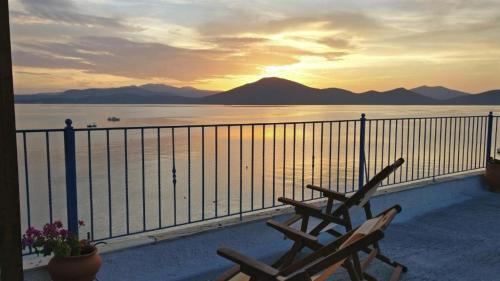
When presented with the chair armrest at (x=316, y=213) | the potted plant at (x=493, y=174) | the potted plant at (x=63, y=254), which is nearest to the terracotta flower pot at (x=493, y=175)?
the potted plant at (x=493, y=174)

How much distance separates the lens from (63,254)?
106 inches

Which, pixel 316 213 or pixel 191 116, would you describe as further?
pixel 191 116

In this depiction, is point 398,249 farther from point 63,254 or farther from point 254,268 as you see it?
point 63,254

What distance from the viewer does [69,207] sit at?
3250 millimetres

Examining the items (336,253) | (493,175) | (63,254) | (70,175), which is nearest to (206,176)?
(493,175)

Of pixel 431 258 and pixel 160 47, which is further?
pixel 160 47

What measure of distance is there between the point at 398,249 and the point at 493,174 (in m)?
3.81

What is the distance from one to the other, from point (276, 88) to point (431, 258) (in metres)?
120

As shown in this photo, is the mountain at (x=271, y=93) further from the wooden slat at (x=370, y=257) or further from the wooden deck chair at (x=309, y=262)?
the wooden deck chair at (x=309, y=262)

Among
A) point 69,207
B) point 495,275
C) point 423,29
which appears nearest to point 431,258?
point 495,275

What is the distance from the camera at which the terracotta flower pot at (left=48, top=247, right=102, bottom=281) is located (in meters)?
2.67

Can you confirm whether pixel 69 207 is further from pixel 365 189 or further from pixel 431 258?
pixel 431 258

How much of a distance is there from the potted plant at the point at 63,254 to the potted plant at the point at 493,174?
6.65m

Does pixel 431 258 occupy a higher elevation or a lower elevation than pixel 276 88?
lower
